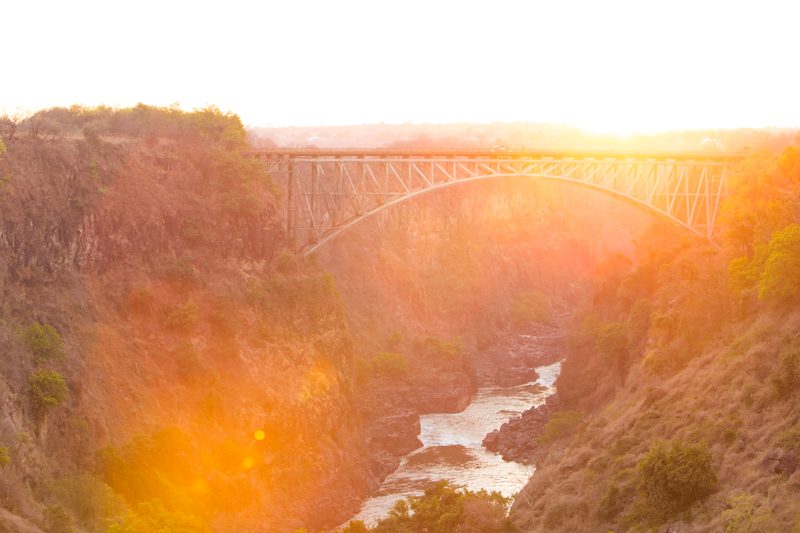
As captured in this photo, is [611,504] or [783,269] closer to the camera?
[611,504]

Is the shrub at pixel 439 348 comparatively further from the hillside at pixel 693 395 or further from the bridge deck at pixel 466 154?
the bridge deck at pixel 466 154

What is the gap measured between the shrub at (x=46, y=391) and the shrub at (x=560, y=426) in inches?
964

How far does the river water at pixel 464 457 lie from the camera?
46656 millimetres

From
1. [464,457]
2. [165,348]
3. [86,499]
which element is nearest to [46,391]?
[86,499]

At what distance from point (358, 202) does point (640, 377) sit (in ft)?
59.1

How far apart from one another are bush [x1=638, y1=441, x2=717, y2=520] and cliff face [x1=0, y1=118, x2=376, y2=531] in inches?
602

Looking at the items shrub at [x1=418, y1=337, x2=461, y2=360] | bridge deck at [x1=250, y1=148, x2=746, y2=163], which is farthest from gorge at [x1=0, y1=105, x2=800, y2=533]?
bridge deck at [x1=250, y1=148, x2=746, y2=163]

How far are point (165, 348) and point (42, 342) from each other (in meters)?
6.86

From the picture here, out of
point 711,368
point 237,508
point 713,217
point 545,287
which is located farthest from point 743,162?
point 545,287

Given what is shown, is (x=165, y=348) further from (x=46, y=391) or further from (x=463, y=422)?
(x=463, y=422)

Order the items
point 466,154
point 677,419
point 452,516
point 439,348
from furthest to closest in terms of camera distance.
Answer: point 439,348
point 466,154
point 677,419
point 452,516

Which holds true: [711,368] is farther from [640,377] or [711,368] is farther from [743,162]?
[743,162]

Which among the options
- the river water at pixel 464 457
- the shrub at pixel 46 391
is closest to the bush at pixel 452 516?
the river water at pixel 464 457

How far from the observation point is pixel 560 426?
48375 millimetres
